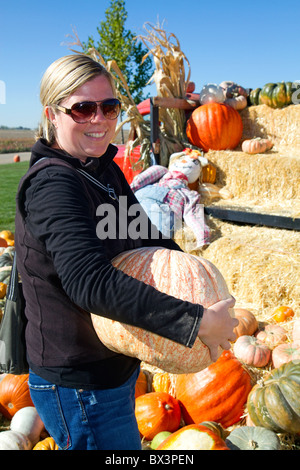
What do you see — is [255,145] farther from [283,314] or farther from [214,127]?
[283,314]

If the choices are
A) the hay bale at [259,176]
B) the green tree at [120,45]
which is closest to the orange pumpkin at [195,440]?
the hay bale at [259,176]

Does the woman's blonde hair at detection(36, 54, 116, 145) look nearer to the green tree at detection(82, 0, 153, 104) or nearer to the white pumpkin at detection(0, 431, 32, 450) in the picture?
the white pumpkin at detection(0, 431, 32, 450)

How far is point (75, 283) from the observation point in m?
1.04

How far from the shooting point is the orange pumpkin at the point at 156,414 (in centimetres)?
260

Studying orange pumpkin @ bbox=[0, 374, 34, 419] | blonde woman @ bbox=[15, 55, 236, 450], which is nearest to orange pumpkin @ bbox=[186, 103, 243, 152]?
orange pumpkin @ bbox=[0, 374, 34, 419]

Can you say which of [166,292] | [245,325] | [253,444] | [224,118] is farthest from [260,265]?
[166,292]

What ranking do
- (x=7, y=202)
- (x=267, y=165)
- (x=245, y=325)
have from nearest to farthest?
(x=245, y=325) < (x=267, y=165) < (x=7, y=202)

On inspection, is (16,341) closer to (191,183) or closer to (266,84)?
(191,183)

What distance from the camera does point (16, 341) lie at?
155 centimetres

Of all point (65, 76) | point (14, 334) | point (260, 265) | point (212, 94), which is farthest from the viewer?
point (212, 94)

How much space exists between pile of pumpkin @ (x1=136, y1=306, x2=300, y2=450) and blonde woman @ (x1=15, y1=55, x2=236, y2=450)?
0.76m

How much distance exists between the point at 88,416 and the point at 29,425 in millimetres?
1569

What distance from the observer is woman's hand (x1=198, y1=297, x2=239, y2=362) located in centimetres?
110

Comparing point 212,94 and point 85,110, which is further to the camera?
point 212,94
